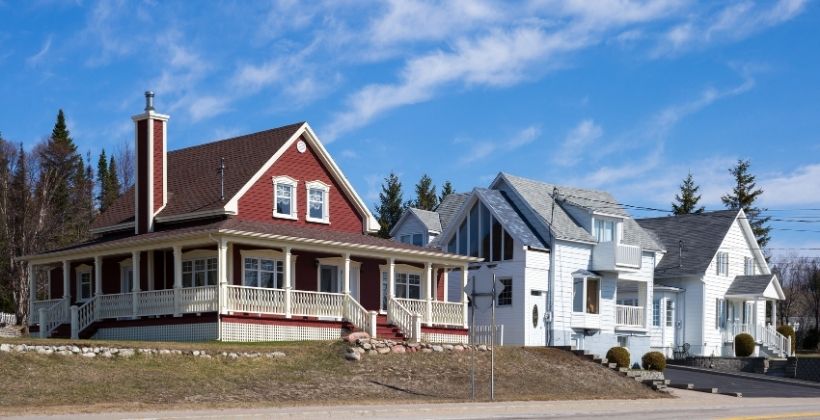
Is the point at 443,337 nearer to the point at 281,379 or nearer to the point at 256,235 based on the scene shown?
the point at 256,235

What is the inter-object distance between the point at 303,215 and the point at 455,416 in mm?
19450

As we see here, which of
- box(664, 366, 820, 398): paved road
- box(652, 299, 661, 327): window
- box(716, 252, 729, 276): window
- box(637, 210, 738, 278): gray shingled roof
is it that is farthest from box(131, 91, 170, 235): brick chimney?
box(716, 252, 729, 276): window

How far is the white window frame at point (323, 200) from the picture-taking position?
142 ft

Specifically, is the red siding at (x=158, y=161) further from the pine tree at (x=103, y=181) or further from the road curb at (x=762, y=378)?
the pine tree at (x=103, y=181)

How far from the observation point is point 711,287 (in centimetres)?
5994

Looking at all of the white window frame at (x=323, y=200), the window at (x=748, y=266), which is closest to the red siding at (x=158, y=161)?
the white window frame at (x=323, y=200)

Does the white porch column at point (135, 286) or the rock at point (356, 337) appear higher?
the white porch column at point (135, 286)

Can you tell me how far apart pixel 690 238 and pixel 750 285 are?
4031 mm

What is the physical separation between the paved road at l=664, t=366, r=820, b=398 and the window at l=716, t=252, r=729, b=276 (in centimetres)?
1234

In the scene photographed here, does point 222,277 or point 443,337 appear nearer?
point 222,277

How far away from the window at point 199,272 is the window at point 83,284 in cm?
594

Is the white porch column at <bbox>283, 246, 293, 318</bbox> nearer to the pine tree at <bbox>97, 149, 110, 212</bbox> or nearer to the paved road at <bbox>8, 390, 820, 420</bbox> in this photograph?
the paved road at <bbox>8, 390, 820, 420</bbox>

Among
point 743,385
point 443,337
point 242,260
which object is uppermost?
point 242,260

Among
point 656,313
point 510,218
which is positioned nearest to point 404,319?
point 510,218
